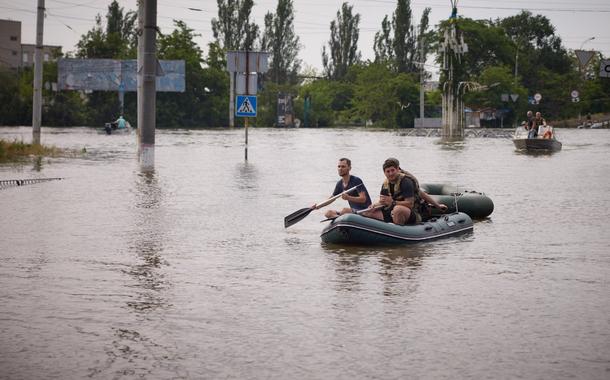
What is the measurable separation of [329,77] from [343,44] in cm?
600

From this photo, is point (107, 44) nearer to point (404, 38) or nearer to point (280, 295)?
point (404, 38)

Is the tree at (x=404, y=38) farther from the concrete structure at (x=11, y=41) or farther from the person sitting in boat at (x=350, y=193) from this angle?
the person sitting in boat at (x=350, y=193)

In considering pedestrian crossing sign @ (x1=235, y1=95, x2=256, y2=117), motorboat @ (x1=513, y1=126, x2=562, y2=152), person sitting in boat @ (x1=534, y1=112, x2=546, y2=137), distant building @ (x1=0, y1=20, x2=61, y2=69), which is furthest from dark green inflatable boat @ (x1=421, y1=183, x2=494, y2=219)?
distant building @ (x1=0, y1=20, x2=61, y2=69)

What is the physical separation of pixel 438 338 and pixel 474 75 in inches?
4654

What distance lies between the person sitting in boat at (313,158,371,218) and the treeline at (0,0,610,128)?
296ft

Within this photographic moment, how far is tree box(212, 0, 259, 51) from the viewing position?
119 meters

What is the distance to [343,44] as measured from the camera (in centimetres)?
13012

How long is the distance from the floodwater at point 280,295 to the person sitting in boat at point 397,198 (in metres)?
0.54

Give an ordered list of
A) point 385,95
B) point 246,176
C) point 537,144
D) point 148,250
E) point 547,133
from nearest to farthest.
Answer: point 148,250, point 246,176, point 537,144, point 547,133, point 385,95

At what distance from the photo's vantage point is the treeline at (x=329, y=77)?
10975cm

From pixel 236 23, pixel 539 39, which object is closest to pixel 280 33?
pixel 236 23

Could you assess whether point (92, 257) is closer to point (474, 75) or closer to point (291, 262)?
A: point (291, 262)

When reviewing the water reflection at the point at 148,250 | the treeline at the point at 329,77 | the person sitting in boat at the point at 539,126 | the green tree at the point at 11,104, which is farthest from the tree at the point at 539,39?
the water reflection at the point at 148,250

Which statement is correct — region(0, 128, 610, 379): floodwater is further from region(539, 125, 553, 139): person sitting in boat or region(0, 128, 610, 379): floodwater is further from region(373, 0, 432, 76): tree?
region(373, 0, 432, 76): tree
